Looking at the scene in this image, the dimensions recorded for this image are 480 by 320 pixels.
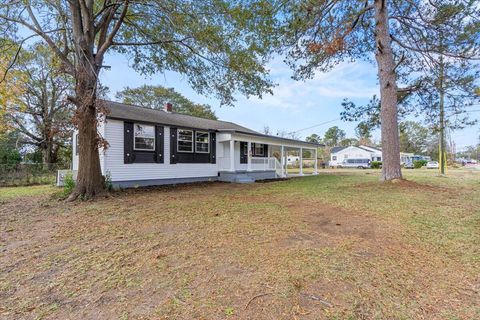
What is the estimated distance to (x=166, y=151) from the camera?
11953mm

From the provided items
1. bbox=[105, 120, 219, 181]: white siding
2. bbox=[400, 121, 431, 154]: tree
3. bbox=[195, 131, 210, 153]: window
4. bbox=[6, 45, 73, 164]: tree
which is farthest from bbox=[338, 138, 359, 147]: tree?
bbox=[6, 45, 73, 164]: tree

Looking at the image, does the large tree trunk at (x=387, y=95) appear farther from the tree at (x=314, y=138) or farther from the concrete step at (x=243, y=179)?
the tree at (x=314, y=138)

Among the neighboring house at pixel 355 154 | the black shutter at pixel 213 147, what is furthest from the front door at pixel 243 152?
the neighboring house at pixel 355 154

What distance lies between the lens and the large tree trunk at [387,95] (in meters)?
9.04

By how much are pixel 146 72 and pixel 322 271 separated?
10.9 m

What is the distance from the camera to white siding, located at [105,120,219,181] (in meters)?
9.99

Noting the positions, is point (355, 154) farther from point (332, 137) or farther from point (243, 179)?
point (243, 179)

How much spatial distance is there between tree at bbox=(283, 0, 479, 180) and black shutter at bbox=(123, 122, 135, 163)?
7.40 metres

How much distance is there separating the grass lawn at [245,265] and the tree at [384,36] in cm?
479

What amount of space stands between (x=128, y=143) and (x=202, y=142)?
4.27 m

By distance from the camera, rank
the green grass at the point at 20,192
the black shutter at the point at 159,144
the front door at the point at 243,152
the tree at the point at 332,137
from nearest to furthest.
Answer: the green grass at the point at 20,192
the black shutter at the point at 159,144
the front door at the point at 243,152
the tree at the point at 332,137

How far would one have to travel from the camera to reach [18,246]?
369cm

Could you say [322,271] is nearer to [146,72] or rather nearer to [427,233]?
[427,233]

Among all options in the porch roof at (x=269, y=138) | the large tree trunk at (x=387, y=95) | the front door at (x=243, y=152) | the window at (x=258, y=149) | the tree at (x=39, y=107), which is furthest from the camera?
the tree at (x=39, y=107)
